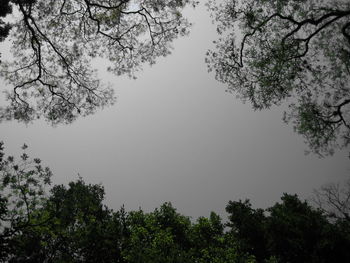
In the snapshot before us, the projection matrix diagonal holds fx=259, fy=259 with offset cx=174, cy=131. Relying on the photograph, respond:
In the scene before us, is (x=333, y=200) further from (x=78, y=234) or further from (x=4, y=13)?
(x=4, y=13)

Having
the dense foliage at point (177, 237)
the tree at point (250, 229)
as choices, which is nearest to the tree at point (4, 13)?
the dense foliage at point (177, 237)

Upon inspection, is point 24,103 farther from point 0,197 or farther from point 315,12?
point 315,12

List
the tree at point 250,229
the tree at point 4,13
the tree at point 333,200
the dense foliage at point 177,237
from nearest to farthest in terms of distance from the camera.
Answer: the tree at point 4,13, the dense foliage at point 177,237, the tree at point 333,200, the tree at point 250,229

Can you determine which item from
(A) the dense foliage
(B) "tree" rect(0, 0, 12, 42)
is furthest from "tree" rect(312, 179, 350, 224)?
(B) "tree" rect(0, 0, 12, 42)

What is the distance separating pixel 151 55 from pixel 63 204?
18852 mm

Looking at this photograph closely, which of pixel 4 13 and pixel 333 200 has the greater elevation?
pixel 4 13

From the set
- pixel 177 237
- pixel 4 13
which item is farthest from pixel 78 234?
pixel 4 13

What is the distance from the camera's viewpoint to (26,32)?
13.0 metres

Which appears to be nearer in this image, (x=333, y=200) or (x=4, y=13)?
(x=4, y=13)

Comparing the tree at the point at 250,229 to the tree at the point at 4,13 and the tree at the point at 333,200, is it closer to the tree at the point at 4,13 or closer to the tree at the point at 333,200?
the tree at the point at 333,200

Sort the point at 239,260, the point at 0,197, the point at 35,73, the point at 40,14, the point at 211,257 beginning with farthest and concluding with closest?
1. the point at 211,257
2. the point at 239,260
3. the point at 35,73
4. the point at 40,14
5. the point at 0,197

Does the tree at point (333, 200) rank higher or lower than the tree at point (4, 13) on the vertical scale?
lower

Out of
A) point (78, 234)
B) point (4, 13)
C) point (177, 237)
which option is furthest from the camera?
point (177, 237)

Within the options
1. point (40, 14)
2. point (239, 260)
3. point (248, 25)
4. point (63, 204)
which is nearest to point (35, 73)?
point (40, 14)
